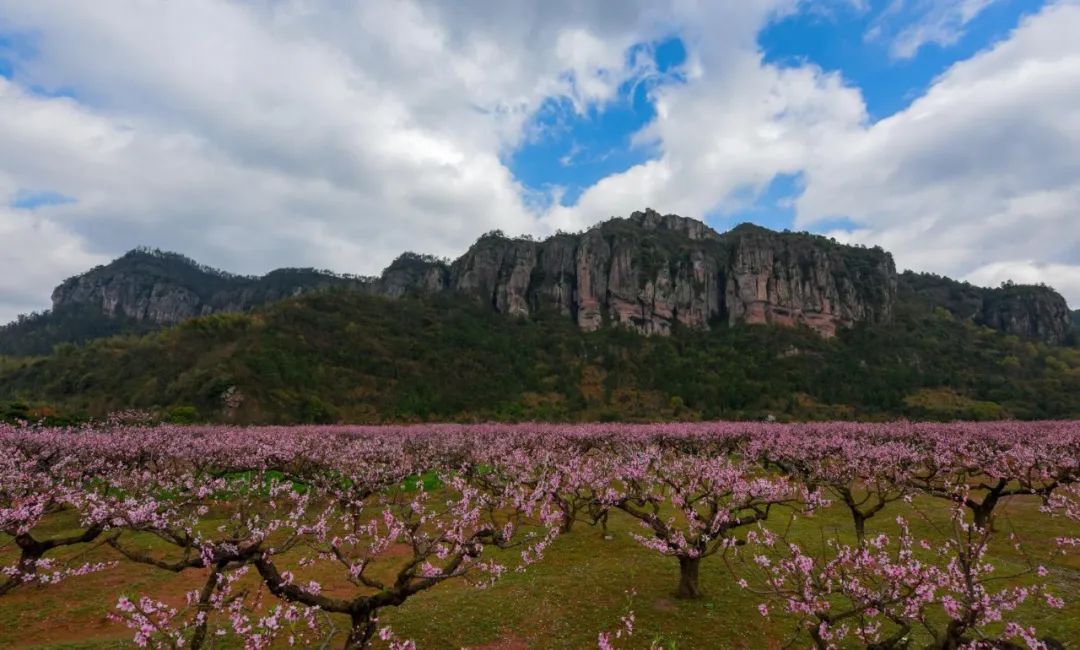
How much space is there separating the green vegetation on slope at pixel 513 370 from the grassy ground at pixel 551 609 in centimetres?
5975

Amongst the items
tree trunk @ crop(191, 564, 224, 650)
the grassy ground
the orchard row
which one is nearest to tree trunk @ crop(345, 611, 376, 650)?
the orchard row

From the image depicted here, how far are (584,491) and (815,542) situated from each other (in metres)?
13.6

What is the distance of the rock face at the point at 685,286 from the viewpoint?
179250mm

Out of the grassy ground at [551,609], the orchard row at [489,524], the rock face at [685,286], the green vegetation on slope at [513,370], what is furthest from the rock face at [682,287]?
the grassy ground at [551,609]

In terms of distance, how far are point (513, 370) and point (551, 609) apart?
400ft

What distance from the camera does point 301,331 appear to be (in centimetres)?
11719

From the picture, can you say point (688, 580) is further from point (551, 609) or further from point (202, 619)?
point (202, 619)

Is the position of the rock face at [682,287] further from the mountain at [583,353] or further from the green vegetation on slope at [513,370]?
the green vegetation on slope at [513,370]

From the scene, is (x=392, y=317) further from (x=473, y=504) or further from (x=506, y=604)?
(x=506, y=604)

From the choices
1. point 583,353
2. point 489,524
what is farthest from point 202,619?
point 583,353

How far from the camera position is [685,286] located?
7308 inches

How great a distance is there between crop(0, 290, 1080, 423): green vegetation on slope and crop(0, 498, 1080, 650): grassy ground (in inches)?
2352

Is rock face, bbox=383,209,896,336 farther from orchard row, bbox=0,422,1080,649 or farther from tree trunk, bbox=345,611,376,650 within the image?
tree trunk, bbox=345,611,376,650

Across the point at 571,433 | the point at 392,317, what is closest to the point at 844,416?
the point at 571,433
